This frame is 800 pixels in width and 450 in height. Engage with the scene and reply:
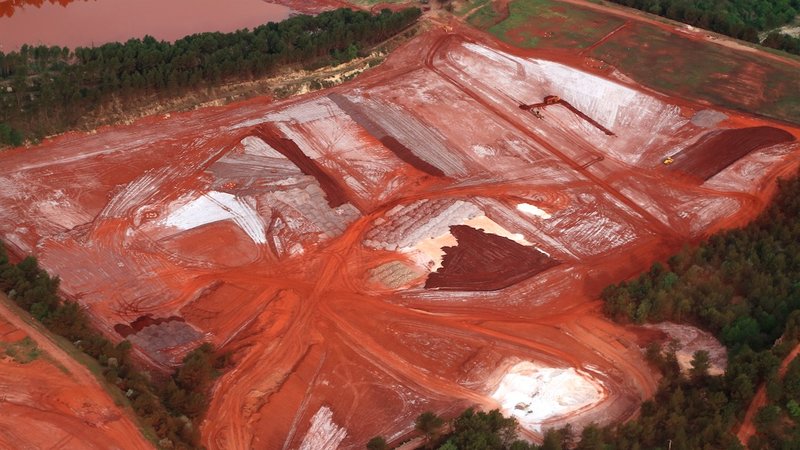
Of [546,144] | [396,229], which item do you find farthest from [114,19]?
[546,144]

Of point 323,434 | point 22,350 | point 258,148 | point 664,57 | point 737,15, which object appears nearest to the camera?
point 22,350

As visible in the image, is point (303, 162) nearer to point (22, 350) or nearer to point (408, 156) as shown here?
point (408, 156)

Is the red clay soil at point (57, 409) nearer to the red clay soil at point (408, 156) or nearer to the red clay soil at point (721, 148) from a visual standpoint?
the red clay soil at point (408, 156)

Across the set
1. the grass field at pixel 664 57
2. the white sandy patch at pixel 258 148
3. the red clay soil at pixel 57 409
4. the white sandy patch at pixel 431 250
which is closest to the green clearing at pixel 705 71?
the grass field at pixel 664 57

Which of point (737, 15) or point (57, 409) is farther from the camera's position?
point (737, 15)

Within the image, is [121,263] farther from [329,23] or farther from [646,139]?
[646,139]

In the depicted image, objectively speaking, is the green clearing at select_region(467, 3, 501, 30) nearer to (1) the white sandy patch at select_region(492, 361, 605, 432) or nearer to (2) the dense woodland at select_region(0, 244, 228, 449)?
(1) the white sandy patch at select_region(492, 361, 605, 432)
